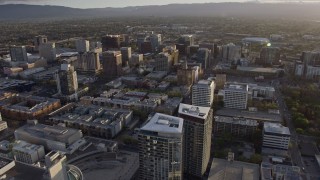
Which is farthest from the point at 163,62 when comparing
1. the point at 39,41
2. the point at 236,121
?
the point at 39,41

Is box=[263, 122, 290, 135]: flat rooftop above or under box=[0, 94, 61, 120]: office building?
above

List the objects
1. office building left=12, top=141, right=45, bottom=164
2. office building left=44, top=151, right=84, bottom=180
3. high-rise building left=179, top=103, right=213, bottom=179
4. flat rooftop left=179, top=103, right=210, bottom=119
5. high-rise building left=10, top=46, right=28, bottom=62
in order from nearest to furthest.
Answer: office building left=44, top=151, right=84, bottom=180, high-rise building left=179, top=103, right=213, bottom=179, flat rooftop left=179, top=103, right=210, bottom=119, office building left=12, top=141, right=45, bottom=164, high-rise building left=10, top=46, right=28, bottom=62

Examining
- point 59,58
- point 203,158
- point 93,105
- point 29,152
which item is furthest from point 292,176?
point 59,58

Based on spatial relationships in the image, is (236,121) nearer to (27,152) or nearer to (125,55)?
(27,152)

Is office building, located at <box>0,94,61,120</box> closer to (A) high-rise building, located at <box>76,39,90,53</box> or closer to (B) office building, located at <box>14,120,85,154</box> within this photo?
(B) office building, located at <box>14,120,85,154</box>

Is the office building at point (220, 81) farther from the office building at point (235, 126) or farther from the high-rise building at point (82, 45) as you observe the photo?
the high-rise building at point (82, 45)

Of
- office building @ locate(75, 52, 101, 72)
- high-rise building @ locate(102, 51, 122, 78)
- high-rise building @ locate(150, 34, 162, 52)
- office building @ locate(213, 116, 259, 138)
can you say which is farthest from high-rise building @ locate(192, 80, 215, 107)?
high-rise building @ locate(150, 34, 162, 52)
